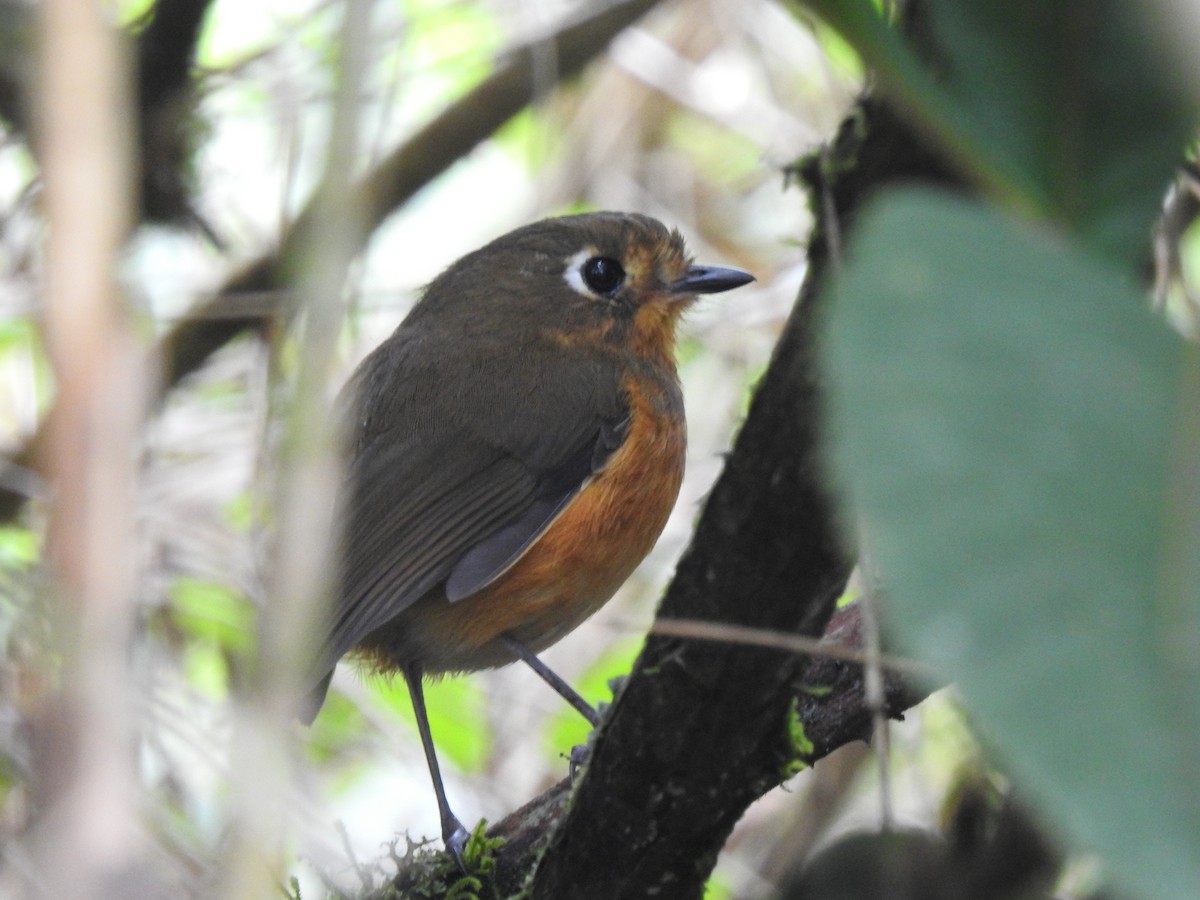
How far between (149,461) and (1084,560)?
4.21m

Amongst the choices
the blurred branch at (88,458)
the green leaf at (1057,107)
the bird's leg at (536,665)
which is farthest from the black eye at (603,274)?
the green leaf at (1057,107)

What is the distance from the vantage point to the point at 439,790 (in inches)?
143

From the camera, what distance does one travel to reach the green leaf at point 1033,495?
26.6 inches

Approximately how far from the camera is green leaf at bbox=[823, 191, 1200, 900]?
676 millimetres

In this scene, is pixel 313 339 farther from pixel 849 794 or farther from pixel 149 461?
pixel 849 794

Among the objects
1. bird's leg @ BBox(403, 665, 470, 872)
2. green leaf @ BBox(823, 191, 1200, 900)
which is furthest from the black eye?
green leaf @ BBox(823, 191, 1200, 900)

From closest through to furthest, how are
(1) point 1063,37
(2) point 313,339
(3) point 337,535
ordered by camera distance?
(1) point 1063,37, (2) point 313,339, (3) point 337,535

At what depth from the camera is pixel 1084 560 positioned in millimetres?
732

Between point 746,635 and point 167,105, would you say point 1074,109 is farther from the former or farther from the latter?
point 167,105

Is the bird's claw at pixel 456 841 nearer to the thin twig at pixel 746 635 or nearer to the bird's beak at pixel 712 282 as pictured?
the thin twig at pixel 746 635

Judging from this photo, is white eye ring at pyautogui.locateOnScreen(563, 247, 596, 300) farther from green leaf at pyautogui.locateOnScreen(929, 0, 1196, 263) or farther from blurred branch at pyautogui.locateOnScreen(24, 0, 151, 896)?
green leaf at pyautogui.locateOnScreen(929, 0, 1196, 263)

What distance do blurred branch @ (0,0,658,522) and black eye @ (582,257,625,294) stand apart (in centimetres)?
74

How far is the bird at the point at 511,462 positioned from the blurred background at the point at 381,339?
27 centimetres

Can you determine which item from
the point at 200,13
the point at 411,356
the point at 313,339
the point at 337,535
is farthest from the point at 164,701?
the point at 313,339
